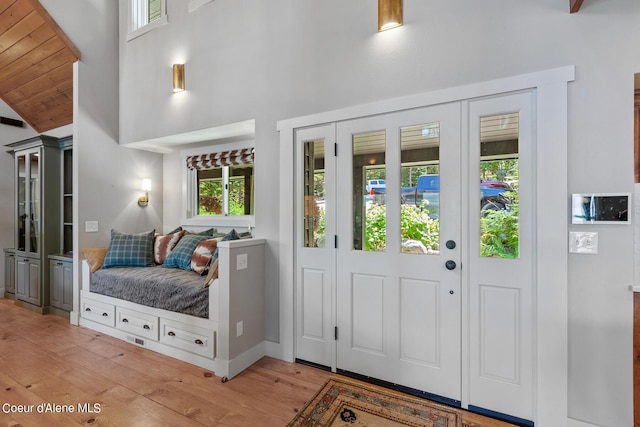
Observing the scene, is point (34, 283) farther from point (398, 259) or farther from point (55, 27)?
point (398, 259)

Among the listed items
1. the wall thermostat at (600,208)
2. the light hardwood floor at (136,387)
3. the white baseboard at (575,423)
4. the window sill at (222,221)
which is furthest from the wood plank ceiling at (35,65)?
the white baseboard at (575,423)

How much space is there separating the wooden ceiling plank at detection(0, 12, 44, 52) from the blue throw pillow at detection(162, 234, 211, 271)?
296 cm

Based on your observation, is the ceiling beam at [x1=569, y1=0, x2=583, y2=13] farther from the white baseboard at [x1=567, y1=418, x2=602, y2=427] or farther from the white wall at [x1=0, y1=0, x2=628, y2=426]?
the white baseboard at [x1=567, y1=418, x2=602, y2=427]

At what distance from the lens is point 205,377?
2361 mm

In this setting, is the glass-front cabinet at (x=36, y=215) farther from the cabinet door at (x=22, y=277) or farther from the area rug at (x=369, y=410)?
the area rug at (x=369, y=410)

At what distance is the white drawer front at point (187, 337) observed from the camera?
2.47 m

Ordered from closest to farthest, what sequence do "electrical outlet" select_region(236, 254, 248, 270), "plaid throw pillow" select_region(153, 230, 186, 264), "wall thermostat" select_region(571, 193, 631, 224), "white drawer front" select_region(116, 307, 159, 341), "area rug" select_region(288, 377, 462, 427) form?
1. "wall thermostat" select_region(571, 193, 631, 224)
2. "area rug" select_region(288, 377, 462, 427)
3. "electrical outlet" select_region(236, 254, 248, 270)
4. "white drawer front" select_region(116, 307, 159, 341)
5. "plaid throw pillow" select_region(153, 230, 186, 264)

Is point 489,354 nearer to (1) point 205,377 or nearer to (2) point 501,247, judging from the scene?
(2) point 501,247

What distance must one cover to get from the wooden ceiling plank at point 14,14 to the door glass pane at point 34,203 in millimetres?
1516

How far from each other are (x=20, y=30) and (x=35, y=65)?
440 mm

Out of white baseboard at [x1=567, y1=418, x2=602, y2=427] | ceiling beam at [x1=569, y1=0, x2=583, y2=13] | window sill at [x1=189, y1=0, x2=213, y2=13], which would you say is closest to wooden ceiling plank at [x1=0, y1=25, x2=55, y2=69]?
window sill at [x1=189, y1=0, x2=213, y2=13]

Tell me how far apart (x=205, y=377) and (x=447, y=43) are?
303cm

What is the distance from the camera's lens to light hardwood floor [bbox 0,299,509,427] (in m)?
1.88

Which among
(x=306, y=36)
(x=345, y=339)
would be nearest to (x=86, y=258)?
(x=345, y=339)
